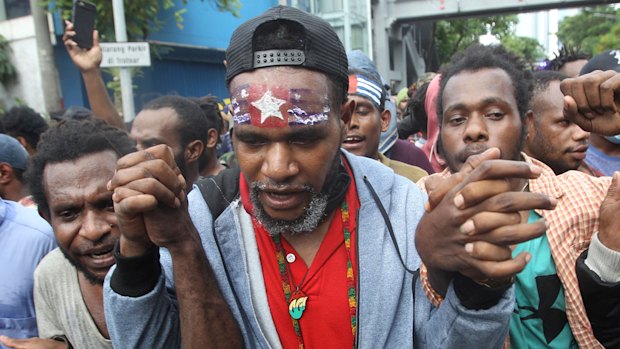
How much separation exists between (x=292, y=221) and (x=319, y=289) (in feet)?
0.76

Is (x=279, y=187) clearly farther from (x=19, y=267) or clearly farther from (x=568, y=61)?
(x=568, y=61)

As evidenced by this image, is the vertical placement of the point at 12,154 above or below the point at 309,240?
above

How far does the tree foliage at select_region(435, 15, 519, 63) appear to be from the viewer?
27594 millimetres

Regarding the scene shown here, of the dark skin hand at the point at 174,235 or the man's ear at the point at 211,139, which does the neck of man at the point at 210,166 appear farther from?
the dark skin hand at the point at 174,235

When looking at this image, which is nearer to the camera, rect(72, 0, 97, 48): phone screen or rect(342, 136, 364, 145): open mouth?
rect(342, 136, 364, 145): open mouth

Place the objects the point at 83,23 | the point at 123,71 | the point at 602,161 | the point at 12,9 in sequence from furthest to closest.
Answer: the point at 12,9, the point at 123,71, the point at 83,23, the point at 602,161

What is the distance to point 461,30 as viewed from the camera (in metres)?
27.7

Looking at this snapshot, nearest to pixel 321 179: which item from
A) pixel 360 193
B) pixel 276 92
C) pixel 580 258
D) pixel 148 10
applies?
pixel 360 193

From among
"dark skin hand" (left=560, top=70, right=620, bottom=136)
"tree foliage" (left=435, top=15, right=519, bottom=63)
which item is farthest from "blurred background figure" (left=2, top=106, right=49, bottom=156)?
"tree foliage" (left=435, top=15, right=519, bottom=63)

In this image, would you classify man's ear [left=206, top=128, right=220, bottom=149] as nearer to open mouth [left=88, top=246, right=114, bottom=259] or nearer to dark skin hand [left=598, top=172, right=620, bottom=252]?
open mouth [left=88, top=246, right=114, bottom=259]

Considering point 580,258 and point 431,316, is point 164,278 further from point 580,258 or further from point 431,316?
point 580,258

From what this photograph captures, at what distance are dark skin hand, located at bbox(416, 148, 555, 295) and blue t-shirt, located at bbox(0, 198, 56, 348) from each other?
194 centimetres

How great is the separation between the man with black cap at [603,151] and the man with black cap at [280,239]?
157cm

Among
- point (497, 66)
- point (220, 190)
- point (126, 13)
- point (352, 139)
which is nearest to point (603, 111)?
point (497, 66)
